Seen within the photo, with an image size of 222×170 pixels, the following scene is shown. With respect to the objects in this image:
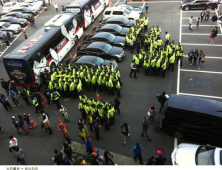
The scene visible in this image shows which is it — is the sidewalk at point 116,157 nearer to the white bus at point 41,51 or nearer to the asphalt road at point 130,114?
the asphalt road at point 130,114

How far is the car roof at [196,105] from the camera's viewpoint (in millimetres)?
8820

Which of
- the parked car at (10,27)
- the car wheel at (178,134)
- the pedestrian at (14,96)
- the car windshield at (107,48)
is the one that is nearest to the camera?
the car wheel at (178,134)

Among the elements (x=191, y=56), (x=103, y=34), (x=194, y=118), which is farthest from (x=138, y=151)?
(x=103, y=34)

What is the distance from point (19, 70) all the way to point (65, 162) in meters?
7.68

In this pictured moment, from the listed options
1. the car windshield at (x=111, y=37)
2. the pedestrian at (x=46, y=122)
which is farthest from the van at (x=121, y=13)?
the pedestrian at (x=46, y=122)

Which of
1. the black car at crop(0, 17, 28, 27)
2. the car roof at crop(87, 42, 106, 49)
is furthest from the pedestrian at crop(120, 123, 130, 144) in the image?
the black car at crop(0, 17, 28, 27)

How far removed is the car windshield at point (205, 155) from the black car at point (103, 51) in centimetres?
969

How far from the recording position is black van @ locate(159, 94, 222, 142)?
28.5ft

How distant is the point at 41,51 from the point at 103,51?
454 cm

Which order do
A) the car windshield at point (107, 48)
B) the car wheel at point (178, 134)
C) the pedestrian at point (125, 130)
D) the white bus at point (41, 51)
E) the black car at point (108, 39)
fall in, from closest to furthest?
the pedestrian at point (125, 130)
the car wheel at point (178, 134)
the white bus at point (41, 51)
the car windshield at point (107, 48)
the black car at point (108, 39)

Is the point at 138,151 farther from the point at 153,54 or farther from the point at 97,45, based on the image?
the point at 97,45

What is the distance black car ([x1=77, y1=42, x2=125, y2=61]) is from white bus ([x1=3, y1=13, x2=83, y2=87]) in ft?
6.55

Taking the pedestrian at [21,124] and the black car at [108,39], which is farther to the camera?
the black car at [108,39]

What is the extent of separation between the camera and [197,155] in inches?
304
